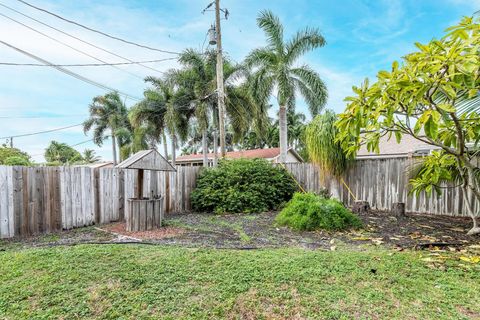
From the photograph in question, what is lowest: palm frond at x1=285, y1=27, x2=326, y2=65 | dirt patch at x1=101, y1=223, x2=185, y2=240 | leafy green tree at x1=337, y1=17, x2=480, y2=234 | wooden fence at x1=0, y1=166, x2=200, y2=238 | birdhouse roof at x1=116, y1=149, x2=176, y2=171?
dirt patch at x1=101, y1=223, x2=185, y2=240

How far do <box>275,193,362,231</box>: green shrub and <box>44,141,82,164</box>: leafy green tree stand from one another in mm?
42519

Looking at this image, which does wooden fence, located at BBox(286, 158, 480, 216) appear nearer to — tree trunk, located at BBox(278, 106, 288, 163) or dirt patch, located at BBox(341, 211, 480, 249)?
dirt patch, located at BBox(341, 211, 480, 249)

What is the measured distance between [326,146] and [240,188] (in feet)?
8.93

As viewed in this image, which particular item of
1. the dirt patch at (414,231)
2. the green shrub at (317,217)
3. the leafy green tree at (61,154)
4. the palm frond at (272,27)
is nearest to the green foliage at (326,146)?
the dirt patch at (414,231)

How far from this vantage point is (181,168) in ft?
25.9

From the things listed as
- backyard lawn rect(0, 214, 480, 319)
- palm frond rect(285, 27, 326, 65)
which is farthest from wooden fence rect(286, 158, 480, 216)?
palm frond rect(285, 27, 326, 65)

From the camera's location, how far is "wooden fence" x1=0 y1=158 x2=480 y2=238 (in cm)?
479

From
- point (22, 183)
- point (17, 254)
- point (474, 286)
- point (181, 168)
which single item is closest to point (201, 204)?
point (181, 168)

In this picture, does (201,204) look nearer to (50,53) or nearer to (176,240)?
(176,240)

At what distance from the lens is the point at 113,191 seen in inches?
249

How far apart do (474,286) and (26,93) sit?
51.0ft

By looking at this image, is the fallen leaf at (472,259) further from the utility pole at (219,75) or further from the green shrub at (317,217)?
the utility pole at (219,75)

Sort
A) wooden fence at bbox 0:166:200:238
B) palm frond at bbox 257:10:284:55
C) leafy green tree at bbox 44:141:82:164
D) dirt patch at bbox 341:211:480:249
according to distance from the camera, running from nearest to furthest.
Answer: dirt patch at bbox 341:211:480:249 → wooden fence at bbox 0:166:200:238 → palm frond at bbox 257:10:284:55 → leafy green tree at bbox 44:141:82:164

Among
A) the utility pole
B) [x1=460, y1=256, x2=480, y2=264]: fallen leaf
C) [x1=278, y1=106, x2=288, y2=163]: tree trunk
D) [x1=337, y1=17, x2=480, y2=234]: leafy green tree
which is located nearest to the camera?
[x1=337, y1=17, x2=480, y2=234]: leafy green tree
